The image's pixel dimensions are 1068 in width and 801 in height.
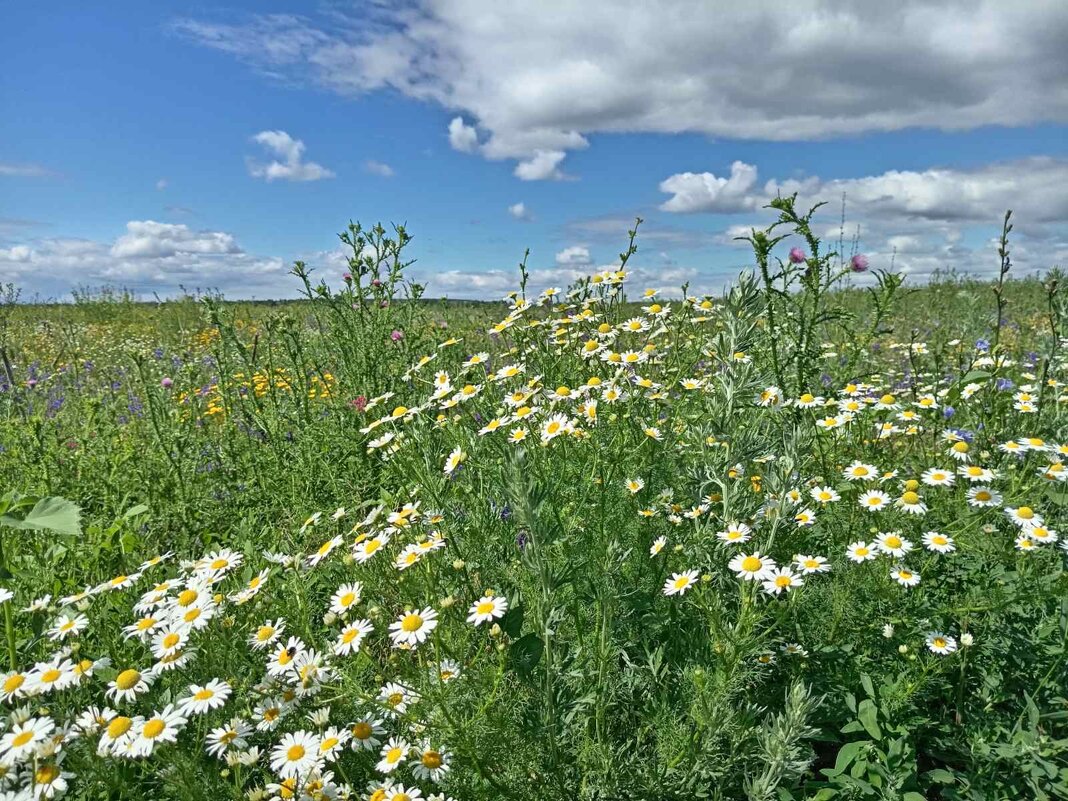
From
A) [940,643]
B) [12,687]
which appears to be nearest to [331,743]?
[12,687]

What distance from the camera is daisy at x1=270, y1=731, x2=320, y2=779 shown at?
167 centimetres

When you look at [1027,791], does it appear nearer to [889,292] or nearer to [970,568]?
[970,568]

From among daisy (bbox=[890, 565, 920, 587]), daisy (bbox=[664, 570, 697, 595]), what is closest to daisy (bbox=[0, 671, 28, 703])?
daisy (bbox=[664, 570, 697, 595])

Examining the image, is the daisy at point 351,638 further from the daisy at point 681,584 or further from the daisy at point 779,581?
the daisy at point 779,581

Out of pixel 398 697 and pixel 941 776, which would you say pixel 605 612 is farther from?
pixel 941 776

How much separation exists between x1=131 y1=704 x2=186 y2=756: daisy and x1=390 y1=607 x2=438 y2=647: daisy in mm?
550

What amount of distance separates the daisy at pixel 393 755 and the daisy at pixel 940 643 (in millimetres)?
1559

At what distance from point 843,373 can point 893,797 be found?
1.84m

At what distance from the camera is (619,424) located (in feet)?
8.51

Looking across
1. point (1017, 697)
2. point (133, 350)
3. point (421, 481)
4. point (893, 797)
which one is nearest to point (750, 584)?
point (893, 797)

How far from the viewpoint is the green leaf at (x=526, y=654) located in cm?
168

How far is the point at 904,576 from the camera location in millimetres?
2160

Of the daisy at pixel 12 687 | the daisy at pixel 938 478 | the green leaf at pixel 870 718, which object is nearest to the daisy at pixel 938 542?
the daisy at pixel 938 478

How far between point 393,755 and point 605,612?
654mm
